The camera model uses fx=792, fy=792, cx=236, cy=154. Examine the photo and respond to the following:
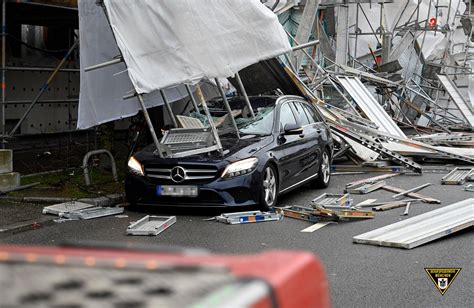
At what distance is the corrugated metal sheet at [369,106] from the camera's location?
18.0 metres

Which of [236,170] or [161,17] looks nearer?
[236,170]

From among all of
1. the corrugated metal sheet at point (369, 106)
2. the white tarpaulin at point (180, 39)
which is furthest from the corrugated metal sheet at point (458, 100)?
the white tarpaulin at point (180, 39)

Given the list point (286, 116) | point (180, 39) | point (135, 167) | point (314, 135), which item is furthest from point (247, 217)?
point (314, 135)

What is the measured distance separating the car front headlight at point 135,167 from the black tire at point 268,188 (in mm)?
1606

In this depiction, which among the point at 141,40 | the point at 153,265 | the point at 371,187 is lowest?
the point at 371,187

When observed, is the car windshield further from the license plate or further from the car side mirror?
the license plate

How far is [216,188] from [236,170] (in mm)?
356

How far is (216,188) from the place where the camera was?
398 inches

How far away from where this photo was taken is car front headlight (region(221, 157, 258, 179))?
10.2m

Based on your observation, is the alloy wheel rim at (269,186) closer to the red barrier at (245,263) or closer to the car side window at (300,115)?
the car side window at (300,115)

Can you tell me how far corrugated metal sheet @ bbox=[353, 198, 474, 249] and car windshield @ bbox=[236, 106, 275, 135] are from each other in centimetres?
278

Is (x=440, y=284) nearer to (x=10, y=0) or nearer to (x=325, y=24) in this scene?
(x=10, y=0)

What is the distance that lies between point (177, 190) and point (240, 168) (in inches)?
34.0

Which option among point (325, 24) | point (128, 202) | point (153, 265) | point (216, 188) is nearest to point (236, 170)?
point (216, 188)
